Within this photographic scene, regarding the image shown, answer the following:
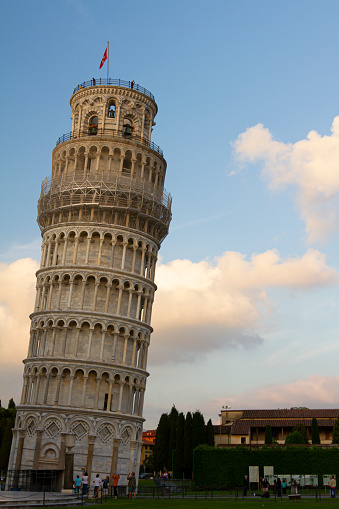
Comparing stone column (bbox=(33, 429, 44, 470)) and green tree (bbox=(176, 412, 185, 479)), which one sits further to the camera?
green tree (bbox=(176, 412, 185, 479))

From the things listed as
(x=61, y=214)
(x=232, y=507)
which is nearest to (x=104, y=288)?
(x=61, y=214)

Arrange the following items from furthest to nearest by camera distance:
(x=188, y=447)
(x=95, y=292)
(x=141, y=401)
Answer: (x=188, y=447) → (x=141, y=401) → (x=95, y=292)

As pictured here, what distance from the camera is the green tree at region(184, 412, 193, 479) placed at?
77.2 meters

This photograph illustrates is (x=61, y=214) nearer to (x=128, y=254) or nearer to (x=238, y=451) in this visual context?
(x=128, y=254)

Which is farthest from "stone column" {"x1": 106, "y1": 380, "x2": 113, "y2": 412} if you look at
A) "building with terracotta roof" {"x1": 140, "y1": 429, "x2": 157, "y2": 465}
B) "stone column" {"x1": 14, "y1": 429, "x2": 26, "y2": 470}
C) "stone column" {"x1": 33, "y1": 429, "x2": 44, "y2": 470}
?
"building with terracotta roof" {"x1": 140, "y1": 429, "x2": 157, "y2": 465}

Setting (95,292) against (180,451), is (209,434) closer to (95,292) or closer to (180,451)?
(180,451)

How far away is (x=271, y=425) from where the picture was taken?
94438mm

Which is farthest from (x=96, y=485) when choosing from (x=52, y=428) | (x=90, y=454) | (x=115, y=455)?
(x=52, y=428)

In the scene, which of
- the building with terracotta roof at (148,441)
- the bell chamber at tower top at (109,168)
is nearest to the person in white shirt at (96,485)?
the bell chamber at tower top at (109,168)

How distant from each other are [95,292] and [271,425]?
52.0m

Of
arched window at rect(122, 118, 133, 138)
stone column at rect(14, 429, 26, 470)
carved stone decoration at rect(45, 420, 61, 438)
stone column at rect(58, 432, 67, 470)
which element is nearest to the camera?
stone column at rect(58, 432, 67, 470)

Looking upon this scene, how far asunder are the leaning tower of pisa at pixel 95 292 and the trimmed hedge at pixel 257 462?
8440 millimetres

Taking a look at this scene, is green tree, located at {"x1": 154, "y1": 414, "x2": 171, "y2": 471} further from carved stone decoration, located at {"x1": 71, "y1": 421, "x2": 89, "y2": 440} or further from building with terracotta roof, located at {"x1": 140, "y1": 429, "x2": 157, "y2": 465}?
building with terracotta roof, located at {"x1": 140, "y1": 429, "x2": 157, "y2": 465}

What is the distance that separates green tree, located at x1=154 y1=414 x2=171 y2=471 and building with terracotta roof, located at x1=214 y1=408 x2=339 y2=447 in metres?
7.97
